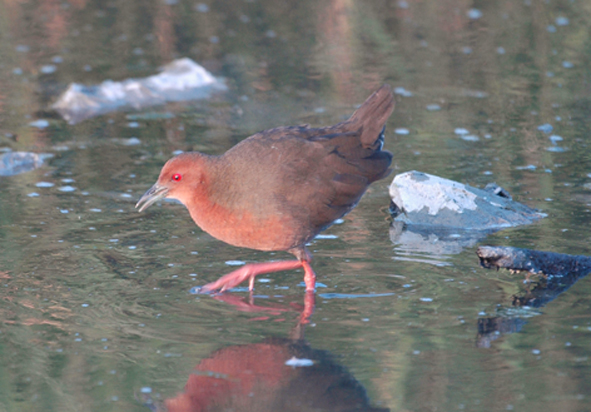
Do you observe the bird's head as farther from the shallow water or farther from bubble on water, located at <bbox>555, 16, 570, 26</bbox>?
bubble on water, located at <bbox>555, 16, 570, 26</bbox>

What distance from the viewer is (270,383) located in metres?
4.04

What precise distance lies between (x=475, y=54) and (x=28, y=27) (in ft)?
21.1

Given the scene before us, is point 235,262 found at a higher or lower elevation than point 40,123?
higher

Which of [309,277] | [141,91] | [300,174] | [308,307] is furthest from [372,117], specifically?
[141,91]

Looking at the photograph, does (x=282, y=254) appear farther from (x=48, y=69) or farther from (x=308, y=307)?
(x=48, y=69)

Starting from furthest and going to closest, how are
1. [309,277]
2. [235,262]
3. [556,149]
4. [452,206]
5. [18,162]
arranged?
[556,149] < [18,162] < [452,206] < [235,262] < [309,277]

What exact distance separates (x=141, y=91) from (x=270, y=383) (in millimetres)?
6221

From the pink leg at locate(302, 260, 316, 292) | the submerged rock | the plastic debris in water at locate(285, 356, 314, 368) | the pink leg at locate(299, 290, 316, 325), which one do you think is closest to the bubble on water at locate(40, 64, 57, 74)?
the submerged rock

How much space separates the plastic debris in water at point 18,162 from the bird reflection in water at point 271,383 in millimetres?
3872

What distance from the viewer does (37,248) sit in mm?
5801

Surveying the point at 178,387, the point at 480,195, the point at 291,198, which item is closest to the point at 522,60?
the point at 480,195

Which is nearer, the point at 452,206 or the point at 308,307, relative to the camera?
the point at 308,307

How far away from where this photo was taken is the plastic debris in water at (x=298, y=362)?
4.22m

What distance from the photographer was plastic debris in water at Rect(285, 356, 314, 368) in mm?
4219
